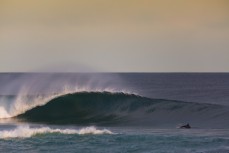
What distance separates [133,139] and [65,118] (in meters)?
13.4

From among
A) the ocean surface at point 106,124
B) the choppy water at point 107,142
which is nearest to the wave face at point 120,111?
the ocean surface at point 106,124

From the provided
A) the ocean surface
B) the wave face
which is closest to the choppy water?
the ocean surface

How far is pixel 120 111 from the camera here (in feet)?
128

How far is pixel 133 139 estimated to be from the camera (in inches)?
976

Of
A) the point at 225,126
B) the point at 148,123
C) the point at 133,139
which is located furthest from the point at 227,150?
the point at 148,123

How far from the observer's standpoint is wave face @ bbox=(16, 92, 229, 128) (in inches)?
1400

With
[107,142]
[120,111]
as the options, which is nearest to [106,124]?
[120,111]

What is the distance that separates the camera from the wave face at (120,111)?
35562 mm

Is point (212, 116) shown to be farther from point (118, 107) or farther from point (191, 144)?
point (191, 144)

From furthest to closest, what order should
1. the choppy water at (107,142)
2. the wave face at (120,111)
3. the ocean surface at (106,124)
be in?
the wave face at (120,111) < the ocean surface at (106,124) < the choppy water at (107,142)

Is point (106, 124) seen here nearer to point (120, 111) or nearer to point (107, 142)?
point (120, 111)

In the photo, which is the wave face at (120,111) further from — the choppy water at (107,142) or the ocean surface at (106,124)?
the choppy water at (107,142)

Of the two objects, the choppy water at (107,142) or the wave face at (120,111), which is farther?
the wave face at (120,111)

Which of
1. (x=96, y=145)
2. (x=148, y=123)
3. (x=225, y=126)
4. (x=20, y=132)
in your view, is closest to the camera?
(x=96, y=145)
